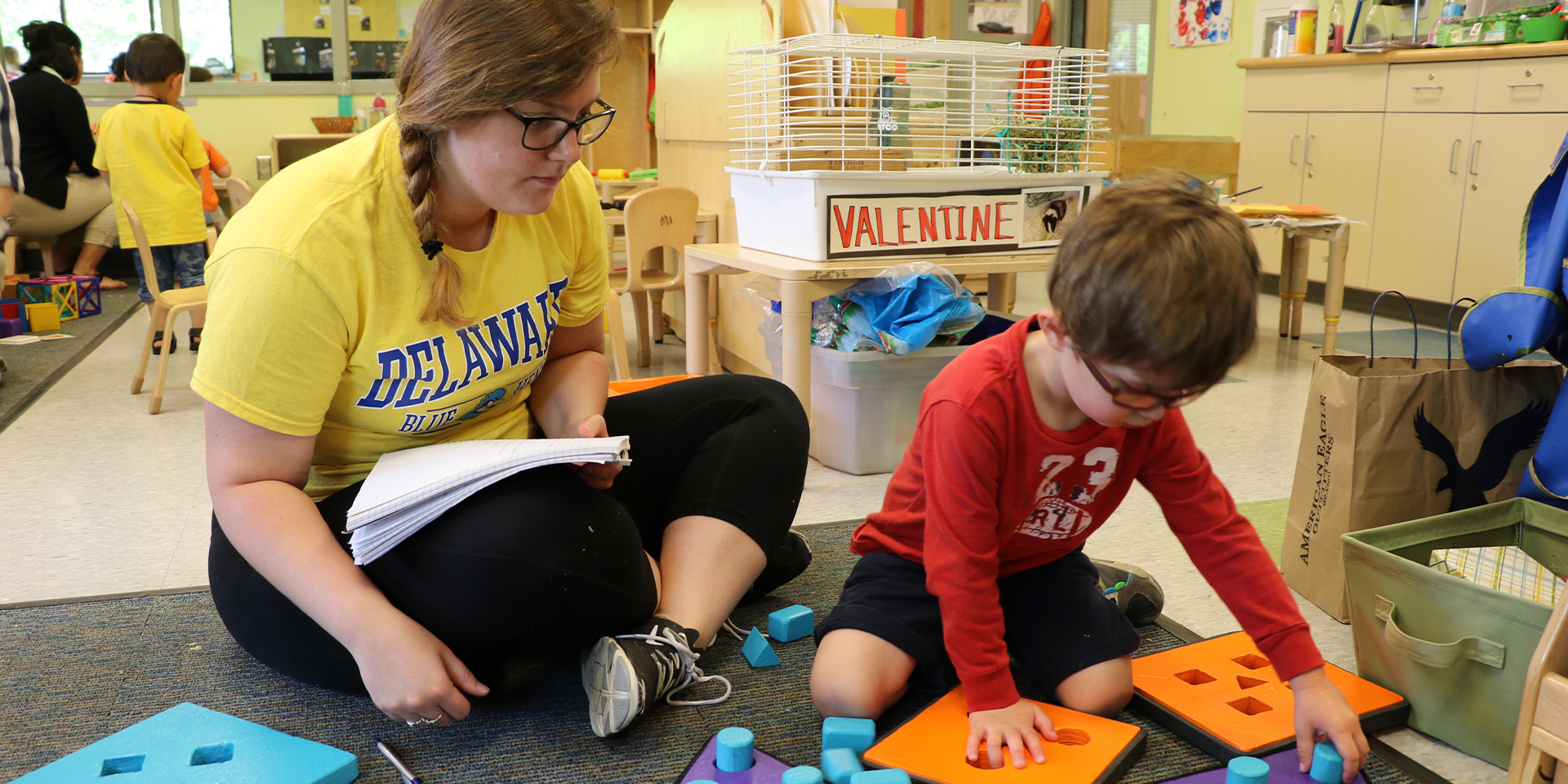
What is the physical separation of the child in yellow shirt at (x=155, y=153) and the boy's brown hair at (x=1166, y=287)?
3.29 m

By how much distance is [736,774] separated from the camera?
100 cm

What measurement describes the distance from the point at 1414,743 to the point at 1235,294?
594mm

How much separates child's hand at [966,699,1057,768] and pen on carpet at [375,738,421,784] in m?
0.53

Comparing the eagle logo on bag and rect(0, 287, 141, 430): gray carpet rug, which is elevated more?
the eagle logo on bag

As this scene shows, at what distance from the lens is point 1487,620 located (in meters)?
1.02

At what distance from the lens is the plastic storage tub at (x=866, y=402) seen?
199 cm

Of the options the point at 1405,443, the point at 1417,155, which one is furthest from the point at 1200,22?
the point at 1405,443

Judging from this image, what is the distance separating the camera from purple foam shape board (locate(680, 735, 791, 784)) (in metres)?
0.98

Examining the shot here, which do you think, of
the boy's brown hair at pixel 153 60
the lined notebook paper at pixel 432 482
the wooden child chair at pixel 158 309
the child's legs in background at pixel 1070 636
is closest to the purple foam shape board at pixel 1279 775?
the child's legs in background at pixel 1070 636

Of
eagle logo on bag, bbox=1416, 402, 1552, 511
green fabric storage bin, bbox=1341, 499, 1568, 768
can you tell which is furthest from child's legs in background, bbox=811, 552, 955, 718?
eagle logo on bag, bbox=1416, 402, 1552, 511

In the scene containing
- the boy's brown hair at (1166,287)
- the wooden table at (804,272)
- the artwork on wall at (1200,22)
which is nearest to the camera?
the boy's brown hair at (1166,287)

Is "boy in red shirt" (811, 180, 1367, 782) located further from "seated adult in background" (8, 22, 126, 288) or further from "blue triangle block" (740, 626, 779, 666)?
"seated adult in background" (8, 22, 126, 288)

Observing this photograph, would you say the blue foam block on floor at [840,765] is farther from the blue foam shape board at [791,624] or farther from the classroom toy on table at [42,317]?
the classroom toy on table at [42,317]

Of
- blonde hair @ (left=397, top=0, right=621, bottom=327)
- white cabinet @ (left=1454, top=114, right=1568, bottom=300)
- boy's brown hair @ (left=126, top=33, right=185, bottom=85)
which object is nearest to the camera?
blonde hair @ (left=397, top=0, right=621, bottom=327)
